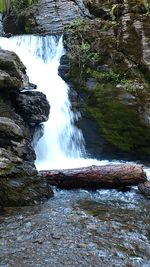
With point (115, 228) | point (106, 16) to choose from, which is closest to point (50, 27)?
point (106, 16)

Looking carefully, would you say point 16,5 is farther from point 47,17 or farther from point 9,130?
point 9,130

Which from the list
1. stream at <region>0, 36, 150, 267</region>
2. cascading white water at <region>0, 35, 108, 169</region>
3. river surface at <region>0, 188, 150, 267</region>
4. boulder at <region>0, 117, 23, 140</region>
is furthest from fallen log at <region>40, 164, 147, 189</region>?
cascading white water at <region>0, 35, 108, 169</region>

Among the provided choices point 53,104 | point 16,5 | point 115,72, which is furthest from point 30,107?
point 16,5

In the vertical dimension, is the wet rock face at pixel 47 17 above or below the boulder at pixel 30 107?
above

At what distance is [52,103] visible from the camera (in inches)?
494

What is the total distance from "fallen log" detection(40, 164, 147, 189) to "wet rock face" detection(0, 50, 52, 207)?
2.30ft

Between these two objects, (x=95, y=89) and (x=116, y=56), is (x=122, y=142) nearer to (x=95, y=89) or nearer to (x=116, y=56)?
(x=95, y=89)

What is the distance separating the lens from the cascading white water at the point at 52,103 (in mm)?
11336

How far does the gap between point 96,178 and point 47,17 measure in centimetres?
1073

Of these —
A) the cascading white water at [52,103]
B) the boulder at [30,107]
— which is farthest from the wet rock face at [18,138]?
the cascading white water at [52,103]

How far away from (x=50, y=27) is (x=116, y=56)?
488 cm

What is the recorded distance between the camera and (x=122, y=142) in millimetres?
12070

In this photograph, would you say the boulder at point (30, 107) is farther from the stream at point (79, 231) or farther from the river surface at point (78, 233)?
the river surface at point (78, 233)

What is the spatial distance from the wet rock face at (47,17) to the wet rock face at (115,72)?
2149mm
